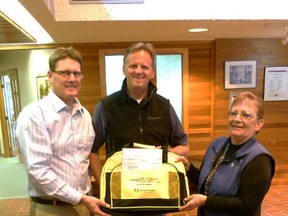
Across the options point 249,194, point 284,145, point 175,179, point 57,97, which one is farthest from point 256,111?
point 284,145

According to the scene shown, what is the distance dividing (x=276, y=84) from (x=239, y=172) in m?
2.72

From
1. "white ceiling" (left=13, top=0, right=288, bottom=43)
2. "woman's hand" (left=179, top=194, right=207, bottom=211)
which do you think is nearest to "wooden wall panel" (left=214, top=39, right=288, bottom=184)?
"white ceiling" (left=13, top=0, right=288, bottom=43)

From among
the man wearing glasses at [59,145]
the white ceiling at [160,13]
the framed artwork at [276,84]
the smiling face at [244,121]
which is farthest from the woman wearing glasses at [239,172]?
the framed artwork at [276,84]

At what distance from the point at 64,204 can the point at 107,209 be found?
27cm

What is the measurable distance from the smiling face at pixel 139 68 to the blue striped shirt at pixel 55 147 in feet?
1.05

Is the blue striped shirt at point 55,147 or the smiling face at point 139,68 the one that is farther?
the smiling face at point 139,68

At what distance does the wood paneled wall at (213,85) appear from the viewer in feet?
11.0

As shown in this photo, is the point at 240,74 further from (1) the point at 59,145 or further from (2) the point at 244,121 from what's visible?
(1) the point at 59,145

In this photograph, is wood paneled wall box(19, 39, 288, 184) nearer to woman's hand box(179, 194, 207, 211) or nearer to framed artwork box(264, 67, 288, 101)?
framed artwork box(264, 67, 288, 101)

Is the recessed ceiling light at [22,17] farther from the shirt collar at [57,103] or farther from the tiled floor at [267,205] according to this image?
the tiled floor at [267,205]

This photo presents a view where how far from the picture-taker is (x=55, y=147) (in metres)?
1.27

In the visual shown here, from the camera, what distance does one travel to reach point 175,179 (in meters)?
1.25

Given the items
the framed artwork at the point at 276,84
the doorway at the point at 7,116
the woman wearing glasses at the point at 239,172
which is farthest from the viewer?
the doorway at the point at 7,116

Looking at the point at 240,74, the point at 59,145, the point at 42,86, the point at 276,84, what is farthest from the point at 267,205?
the point at 42,86
